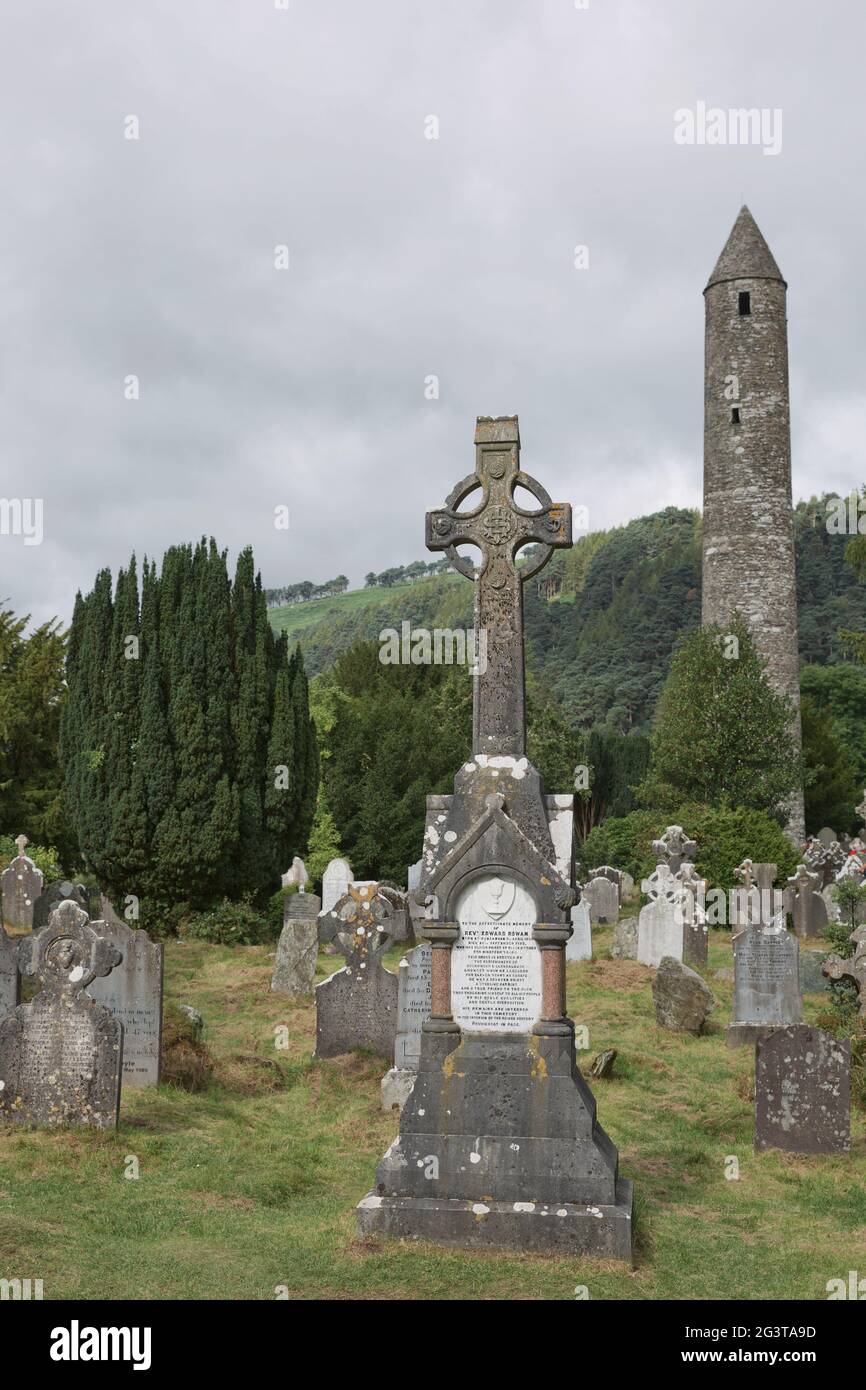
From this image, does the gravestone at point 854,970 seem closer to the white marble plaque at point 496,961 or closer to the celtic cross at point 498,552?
the white marble plaque at point 496,961

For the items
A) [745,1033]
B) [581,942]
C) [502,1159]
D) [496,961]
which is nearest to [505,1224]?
[502,1159]

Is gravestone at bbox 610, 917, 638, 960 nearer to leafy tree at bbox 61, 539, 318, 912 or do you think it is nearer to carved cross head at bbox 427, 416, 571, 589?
leafy tree at bbox 61, 539, 318, 912

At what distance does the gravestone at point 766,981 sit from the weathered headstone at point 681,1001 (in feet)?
1.47

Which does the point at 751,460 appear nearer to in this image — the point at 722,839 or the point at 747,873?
the point at 722,839

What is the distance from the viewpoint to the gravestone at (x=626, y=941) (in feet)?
63.7

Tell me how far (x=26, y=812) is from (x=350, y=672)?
20.5 m

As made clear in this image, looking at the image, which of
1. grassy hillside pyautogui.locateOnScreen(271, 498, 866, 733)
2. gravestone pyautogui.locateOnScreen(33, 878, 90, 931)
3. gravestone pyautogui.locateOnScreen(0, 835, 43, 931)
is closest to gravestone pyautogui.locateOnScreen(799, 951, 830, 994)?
gravestone pyautogui.locateOnScreen(33, 878, 90, 931)

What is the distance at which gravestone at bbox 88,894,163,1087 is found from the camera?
1103cm

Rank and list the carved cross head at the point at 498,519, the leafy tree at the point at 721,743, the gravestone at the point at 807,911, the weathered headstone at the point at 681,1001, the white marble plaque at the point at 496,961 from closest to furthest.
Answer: the white marble plaque at the point at 496,961 → the carved cross head at the point at 498,519 → the weathered headstone at the point at 681,1001 → the gravestone at the point at 807,911 → the leafy tree at the point at 721,743

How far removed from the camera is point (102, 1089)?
9008 mm

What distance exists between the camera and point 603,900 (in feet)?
79.5

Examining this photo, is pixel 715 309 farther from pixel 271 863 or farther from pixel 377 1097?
pixel 377 1097

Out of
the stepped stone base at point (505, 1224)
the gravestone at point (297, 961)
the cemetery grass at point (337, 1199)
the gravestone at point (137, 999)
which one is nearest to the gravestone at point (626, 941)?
the gravestone at point (297, 961)

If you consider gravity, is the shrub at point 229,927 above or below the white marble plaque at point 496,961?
below
